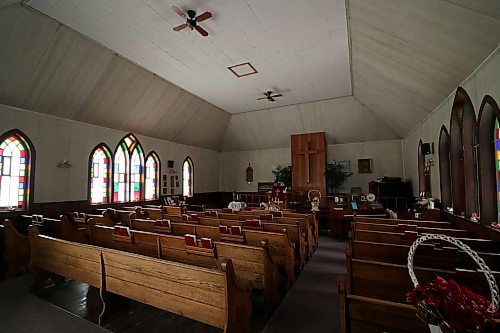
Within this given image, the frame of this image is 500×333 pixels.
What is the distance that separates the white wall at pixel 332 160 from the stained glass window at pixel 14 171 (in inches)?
341

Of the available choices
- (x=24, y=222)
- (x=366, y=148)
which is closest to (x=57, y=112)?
(x=24, y=222)

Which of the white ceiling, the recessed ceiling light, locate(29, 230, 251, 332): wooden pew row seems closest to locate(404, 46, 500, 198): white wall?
the white ceiling

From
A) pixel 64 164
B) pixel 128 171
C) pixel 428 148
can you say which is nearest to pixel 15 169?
pixel 64 164

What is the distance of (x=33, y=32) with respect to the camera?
15.2ft

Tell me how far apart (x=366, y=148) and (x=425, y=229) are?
25.5ft

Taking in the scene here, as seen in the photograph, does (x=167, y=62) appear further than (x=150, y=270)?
Yes

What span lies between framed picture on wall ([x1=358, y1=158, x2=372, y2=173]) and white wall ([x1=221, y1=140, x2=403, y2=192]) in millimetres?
138

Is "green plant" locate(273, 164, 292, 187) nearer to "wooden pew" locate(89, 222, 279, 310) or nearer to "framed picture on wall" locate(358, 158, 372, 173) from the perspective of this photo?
"framed picture on wall" locate(358, 158, 372, 173)

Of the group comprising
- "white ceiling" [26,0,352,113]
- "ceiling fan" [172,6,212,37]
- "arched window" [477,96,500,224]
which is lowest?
"arched window" [477,96,500,224]

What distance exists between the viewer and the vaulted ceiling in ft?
11.4

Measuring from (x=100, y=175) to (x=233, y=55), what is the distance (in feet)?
18.0

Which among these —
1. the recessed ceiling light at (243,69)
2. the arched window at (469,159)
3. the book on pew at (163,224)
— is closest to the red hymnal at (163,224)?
the book on pew at (163,224)

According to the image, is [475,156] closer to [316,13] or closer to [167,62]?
[316,13]

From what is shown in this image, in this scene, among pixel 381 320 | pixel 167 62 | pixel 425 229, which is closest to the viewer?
pixel 381 320
